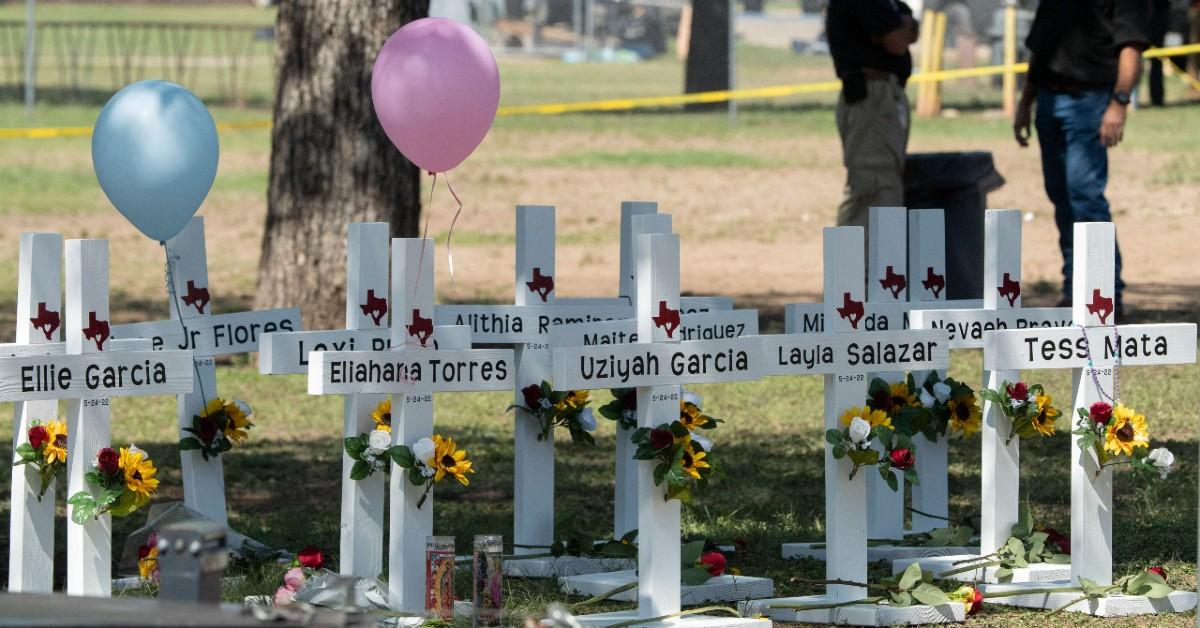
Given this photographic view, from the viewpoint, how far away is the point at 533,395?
6.27m

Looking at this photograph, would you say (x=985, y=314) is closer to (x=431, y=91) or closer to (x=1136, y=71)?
(x=431, y=91)

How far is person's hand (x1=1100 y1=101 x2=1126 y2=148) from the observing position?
9.67 metres

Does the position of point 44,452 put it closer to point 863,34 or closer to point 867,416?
point 867,416

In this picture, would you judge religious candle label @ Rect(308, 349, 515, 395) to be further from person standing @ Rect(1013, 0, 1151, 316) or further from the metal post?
the metal post

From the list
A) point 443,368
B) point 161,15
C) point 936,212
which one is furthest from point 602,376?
Result: point 161,15

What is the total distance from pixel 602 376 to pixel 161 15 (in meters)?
50.8

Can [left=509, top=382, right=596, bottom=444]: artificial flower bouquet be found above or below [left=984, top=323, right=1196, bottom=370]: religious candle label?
below

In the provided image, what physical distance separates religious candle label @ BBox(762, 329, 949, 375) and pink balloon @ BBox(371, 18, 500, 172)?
1369mm

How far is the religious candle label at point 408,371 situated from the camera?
525 centimetres

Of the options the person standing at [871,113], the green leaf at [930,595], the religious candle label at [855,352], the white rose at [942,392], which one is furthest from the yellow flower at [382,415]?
the person standing at [871,113]

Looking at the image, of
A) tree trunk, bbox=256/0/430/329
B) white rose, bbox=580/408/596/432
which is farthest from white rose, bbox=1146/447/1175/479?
tree trunk, bbox=256/0/430/329

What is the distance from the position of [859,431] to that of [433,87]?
1.74m

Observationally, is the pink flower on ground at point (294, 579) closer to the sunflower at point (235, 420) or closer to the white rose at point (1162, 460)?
the sunflower at point (235, 420)

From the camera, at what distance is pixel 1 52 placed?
118 feet
